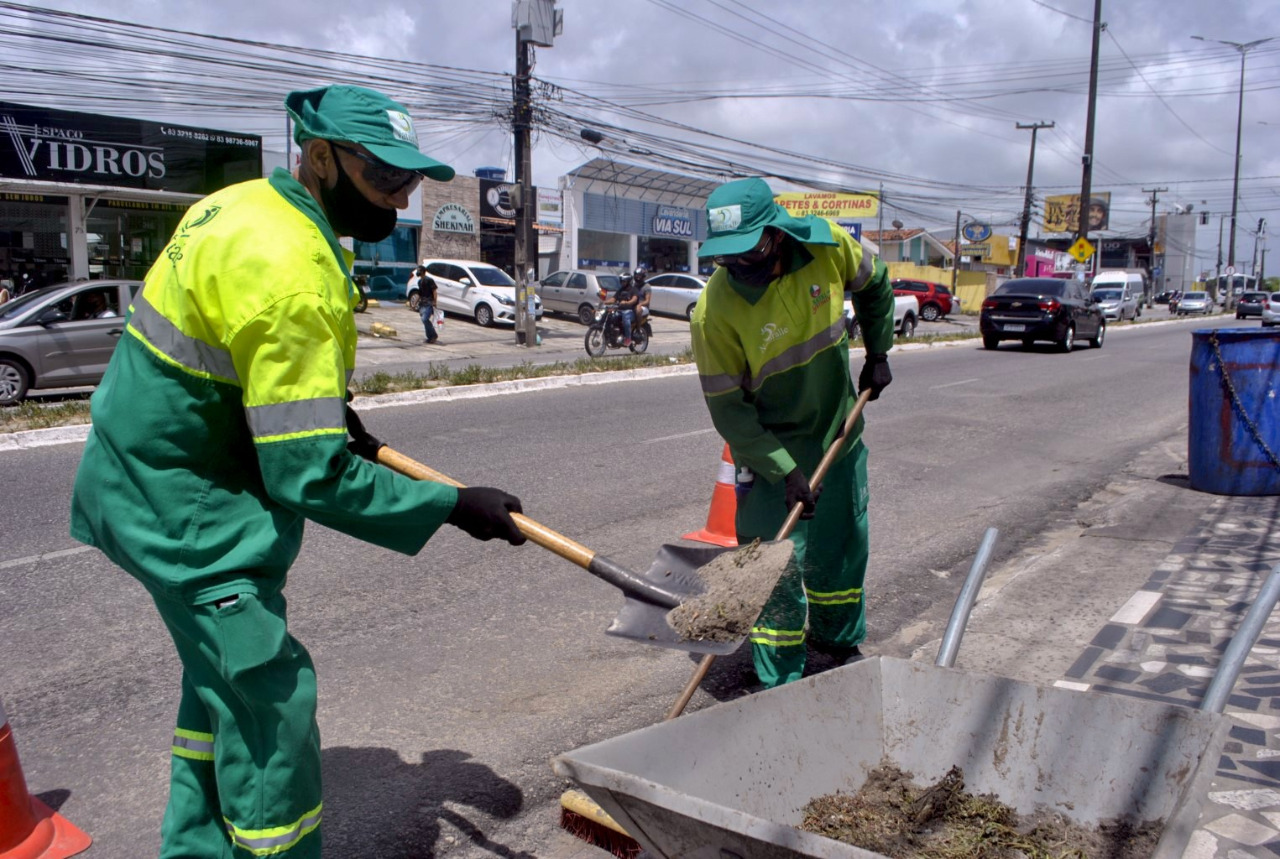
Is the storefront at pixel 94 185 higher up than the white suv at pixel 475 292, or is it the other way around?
the storefront at pixel 94 185

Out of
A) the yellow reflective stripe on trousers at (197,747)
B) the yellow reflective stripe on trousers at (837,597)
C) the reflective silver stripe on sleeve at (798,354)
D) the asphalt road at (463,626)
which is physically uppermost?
the reflective silver stripe on sleeve at (798,354)

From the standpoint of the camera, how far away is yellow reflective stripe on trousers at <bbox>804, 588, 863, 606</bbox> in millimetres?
4029

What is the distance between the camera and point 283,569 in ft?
7.19

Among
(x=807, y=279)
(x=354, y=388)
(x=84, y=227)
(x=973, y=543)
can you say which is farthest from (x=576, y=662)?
(x=84, y=227)

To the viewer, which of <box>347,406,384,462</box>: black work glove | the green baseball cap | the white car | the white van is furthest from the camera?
the white van

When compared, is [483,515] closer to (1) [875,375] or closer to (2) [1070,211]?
(1) [875,375]

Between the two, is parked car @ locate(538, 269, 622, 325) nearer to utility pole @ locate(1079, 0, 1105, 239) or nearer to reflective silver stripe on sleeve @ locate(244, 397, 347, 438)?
utility pole @ locate(1079, 0, 1105, 239)

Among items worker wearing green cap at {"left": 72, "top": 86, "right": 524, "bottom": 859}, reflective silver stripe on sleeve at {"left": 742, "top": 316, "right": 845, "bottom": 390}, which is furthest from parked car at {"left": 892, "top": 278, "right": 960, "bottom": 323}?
worker wearing green cap at {"left": 72, "top": 86, "right": 524, "bottom": 859}

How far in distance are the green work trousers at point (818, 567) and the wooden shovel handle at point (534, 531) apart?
50.9 inches

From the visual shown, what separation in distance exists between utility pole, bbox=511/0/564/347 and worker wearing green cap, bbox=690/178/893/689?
18659mm

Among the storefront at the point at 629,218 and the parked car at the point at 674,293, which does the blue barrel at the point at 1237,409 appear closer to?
the parked car at the point at 674,293

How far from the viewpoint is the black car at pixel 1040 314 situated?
70.8ft

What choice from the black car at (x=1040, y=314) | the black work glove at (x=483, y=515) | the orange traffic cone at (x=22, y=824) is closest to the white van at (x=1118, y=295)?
the black car at (x=1040, y=314)

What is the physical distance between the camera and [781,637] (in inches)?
149
